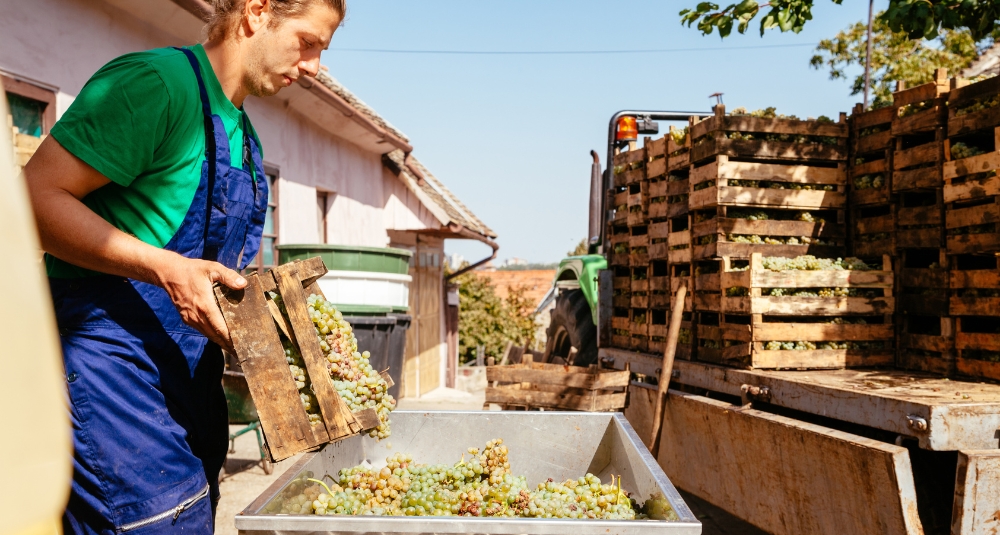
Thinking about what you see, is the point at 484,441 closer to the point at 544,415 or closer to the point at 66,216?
the point at 544,415

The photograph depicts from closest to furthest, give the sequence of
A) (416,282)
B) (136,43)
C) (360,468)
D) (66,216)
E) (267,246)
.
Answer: (66,216)
(360,468)
(136,43)
(267,246)
(416,282)

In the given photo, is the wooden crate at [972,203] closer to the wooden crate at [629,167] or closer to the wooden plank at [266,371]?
the wooden crate at [629,167]

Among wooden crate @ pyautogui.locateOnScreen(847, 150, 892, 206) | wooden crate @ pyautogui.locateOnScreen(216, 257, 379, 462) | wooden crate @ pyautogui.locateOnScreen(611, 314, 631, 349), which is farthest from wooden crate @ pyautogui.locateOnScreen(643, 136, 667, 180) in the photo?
wooden crate @ pyautogui.locateOnScreen(216, 257, 379, 462)

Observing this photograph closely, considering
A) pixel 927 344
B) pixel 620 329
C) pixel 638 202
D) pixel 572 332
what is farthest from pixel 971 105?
pixel 572 332

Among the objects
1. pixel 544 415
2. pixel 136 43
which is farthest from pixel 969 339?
pixel 136 43

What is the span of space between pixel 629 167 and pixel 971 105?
9.83ft

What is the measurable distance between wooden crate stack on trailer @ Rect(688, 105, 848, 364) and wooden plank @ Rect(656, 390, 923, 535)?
0.69 metres

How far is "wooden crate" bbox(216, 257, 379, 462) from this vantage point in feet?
6.63

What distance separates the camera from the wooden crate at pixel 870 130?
508cm

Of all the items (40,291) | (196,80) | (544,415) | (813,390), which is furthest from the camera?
(813,390)

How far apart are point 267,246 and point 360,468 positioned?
23.4 feet

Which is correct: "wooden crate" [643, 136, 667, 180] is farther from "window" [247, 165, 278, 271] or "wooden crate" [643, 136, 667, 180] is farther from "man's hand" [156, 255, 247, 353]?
"window" [247, 165, 278, 271]

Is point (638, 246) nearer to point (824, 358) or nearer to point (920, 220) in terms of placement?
point (824, 358)

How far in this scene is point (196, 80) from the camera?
7.21 feet
